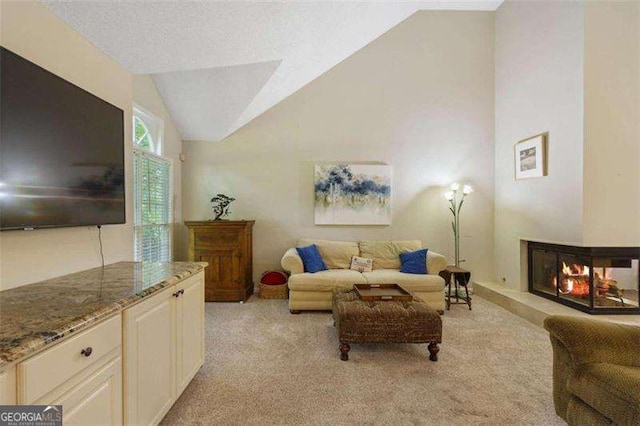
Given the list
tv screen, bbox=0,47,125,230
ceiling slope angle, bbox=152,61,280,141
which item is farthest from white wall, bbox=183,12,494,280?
tv screen, bbox=0,47,125,230

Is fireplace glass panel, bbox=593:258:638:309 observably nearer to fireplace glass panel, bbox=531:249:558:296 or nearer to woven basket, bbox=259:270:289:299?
fireplace glass panel, bbox=531:249:558:296

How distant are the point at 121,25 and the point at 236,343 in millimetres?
2730

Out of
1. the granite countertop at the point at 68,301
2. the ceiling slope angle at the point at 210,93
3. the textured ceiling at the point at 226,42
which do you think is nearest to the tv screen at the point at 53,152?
the granite countertop at the point at 68,301

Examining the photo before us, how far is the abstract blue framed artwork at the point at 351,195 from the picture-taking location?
4504 millimetres

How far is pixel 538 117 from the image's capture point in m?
3.65

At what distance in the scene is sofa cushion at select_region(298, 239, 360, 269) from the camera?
412 cm

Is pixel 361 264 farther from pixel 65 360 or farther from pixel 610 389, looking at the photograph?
pixel 65 360

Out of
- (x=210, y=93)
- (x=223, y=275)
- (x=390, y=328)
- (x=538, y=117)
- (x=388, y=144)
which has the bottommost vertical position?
(x=390, y=328)

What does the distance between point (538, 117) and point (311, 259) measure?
11.2ft

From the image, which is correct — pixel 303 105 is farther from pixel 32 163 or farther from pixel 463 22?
pixel 32 163

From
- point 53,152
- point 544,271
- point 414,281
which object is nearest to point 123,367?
point 53,152

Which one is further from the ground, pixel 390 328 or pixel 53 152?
pixel 53 152

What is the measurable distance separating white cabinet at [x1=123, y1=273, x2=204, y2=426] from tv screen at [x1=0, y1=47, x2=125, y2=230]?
2.40 feet

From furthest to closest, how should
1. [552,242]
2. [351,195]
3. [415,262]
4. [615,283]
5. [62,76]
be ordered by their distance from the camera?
[351,195]
[415,262]
[552,242]
[615,283]
[62,76]
